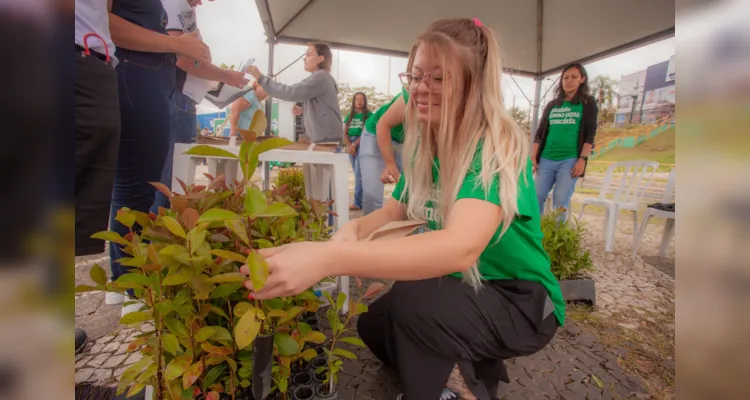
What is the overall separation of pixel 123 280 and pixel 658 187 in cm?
523

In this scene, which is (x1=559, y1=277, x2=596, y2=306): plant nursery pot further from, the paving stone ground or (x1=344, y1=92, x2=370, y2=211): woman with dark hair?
(x1=344, y1=92, x2=370, y2=211): woman with dark hair

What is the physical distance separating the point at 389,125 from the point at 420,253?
1.70m

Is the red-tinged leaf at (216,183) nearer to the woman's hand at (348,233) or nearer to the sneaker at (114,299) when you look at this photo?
the woman's hand at (348,233)

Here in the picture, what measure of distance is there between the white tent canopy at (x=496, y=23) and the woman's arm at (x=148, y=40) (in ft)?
10.4

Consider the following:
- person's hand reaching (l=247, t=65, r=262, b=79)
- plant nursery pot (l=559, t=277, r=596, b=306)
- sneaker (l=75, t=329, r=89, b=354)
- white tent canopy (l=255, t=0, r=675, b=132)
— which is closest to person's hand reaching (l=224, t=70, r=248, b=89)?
person's hand reaching (l=247, t=65, r=262, b=79)

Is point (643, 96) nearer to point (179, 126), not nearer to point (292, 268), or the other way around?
point (179, 126)

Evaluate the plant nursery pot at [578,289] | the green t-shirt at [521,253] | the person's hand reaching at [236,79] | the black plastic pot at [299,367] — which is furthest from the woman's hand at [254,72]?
the plant nursery pot at [578,289]

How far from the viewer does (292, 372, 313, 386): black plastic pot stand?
1.04 metres

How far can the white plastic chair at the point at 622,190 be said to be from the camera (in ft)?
12.9

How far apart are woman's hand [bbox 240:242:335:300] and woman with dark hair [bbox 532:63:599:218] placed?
11.1ft

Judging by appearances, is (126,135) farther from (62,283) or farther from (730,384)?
(730,384)

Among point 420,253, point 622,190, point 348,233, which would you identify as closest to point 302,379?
point 348,233

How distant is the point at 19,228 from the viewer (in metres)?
0.17

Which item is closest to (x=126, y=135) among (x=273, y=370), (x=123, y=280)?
(x=123, y=280)
